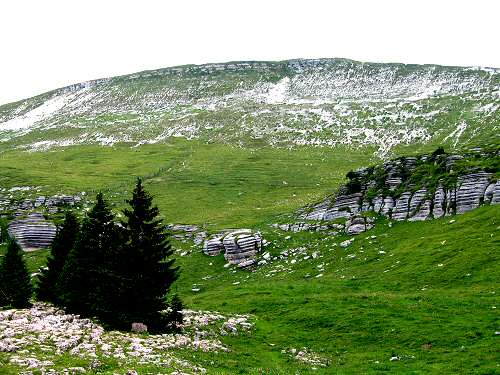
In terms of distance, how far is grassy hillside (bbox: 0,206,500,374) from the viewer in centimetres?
2777

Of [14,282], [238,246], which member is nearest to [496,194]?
[238,246]

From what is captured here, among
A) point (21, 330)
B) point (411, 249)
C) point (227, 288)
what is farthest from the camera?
point (227, 288)

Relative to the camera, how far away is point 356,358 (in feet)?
96.2

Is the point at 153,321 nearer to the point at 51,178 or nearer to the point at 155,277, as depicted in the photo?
the point at 155,277

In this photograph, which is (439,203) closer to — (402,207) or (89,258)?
(402,207)

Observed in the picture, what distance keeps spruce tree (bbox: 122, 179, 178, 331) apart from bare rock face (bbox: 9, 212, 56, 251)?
7181 cm

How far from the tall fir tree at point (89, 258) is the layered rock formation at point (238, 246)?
31.2m

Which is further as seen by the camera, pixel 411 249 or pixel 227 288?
pixel 227 288

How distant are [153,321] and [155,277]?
3.36m

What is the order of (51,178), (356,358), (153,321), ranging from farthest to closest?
(51,178) → (153,321) → (356,358)

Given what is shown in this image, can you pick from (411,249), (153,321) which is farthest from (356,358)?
(411,249)

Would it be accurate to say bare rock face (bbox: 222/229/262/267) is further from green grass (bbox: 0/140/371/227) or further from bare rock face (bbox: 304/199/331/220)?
green grass (bbox: 0/140/371/227)

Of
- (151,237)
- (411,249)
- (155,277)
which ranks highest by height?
(151,237)

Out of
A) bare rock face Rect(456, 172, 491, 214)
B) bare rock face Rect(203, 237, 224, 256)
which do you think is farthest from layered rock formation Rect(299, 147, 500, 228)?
bare rock face Rect(203, 237, 224, 256)
